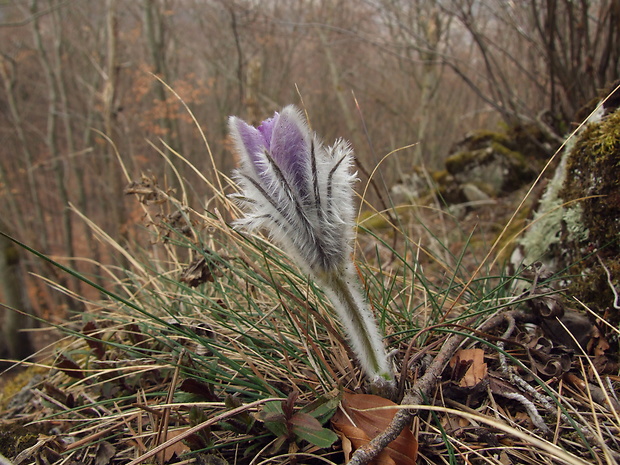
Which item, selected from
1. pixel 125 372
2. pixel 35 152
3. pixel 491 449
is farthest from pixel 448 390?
pixel 35 152

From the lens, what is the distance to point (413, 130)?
1323 cm

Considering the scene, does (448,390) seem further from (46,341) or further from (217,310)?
(46,341)

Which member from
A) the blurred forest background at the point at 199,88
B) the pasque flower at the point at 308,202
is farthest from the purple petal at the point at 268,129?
the blurred forest background at the point at 199,88

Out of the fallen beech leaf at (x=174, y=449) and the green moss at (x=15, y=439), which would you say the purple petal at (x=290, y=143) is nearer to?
the fallen beech leaf at (x=174, y=449)

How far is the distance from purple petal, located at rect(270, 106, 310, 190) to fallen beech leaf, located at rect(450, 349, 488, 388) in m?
0.74

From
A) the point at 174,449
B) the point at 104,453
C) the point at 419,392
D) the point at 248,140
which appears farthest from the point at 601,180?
the point at 104,453

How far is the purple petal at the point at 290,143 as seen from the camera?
101 centimetres

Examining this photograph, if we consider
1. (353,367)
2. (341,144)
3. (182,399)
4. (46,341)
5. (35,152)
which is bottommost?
(46,341)

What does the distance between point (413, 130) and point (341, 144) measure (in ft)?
42.2

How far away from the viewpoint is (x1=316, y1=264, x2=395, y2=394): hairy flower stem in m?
1.12

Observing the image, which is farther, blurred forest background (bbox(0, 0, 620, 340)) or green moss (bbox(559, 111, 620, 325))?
blurred forest background (bbox(0, 0, 620, 340))

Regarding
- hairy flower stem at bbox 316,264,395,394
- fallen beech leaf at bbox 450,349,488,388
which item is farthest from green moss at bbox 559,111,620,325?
hairy flower stem at bbox 316,264,395,394

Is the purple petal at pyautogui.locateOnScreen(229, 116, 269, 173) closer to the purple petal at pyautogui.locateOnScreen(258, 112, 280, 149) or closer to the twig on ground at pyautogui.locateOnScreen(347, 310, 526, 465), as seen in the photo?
the purple petal at pyautogui.locateOnScreen(258, 112, 280, 149)

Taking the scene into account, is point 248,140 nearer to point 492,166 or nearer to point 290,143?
point 290,143
